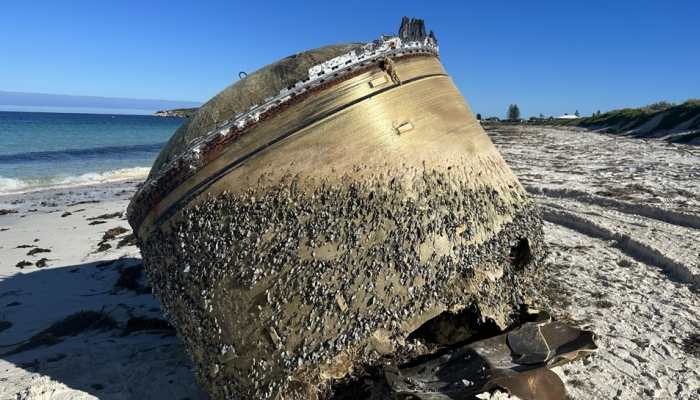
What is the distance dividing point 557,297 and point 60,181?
18.9 metres

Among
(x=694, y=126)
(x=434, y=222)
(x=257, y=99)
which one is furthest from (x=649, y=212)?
(x=694, y=126)

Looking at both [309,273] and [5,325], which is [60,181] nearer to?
[5,325]

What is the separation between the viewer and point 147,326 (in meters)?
4.75

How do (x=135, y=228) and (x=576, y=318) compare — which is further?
(x=576, y=318)

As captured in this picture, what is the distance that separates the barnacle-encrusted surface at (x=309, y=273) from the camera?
263cm

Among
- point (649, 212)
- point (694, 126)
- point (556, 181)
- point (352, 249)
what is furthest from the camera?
point (694, 126)

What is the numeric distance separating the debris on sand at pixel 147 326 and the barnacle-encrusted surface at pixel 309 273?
199 cm

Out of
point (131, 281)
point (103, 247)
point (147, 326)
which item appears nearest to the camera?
point (147, 326)

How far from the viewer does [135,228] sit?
3.23 metres

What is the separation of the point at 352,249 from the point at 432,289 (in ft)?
1.68

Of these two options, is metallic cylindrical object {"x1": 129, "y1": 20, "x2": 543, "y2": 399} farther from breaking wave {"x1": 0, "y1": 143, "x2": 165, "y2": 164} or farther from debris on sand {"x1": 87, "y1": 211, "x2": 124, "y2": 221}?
breaking wave {"x1": 0, "y1": 143, "x2": 165, "y2": 164}

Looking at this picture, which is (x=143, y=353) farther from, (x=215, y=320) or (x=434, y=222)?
(x=434, y=222)

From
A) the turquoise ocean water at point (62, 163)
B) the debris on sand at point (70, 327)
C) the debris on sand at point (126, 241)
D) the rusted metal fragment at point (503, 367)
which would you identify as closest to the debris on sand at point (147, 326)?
the debris on sand at point (70, 327)

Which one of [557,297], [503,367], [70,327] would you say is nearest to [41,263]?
[70,327]
